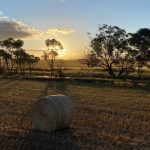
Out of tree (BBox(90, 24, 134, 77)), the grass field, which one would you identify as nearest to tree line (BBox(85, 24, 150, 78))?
tree (BBox(90, 24, 134, 77))

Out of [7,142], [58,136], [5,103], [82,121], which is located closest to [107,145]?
[58,136]

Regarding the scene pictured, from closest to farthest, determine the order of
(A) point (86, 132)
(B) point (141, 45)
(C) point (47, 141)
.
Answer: (C) point (47, 141), (A) point (86, 132), (B) point (141, 45)

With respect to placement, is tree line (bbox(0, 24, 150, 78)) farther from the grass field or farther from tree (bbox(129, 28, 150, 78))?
the grass field

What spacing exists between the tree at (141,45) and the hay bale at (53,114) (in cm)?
6067

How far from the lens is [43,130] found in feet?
46.0

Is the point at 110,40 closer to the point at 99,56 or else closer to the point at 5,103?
the point at 99,56

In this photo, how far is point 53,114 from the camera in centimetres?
1373

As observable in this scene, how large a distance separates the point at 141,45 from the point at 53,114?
205ft

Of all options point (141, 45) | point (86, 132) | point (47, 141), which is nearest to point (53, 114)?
point (86, 132)

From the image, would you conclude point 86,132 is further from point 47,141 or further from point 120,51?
point 120,51

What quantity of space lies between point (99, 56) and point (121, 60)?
3.96m

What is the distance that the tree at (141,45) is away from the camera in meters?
74.6

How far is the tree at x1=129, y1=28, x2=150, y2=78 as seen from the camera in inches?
2936

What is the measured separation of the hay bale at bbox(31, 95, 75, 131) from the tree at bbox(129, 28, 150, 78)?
2389 inches
